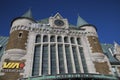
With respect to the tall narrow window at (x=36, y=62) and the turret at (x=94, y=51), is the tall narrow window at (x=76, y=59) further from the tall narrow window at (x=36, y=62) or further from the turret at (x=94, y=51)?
the tall narrow window at (x=36, y=62)

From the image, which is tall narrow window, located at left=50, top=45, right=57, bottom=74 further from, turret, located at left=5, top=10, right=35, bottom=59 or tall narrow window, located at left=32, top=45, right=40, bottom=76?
turret, located at left=5, top=10, right=35, bottom=59

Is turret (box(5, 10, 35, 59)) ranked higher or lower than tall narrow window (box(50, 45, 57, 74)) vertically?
higher

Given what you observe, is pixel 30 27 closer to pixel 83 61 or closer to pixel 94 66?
pixel 83 61

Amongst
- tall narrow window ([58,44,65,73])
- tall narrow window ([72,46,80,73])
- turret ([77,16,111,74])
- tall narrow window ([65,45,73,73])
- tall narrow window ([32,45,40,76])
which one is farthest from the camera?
turret ([77,16,111,74])

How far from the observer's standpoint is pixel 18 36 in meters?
28.3

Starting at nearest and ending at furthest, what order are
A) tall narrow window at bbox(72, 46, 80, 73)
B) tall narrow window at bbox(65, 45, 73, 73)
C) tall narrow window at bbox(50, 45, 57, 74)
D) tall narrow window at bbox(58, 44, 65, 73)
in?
tall narrow window at bbox(50, 45, 57, 74)
tall narrow window at bbox(58, 44, 65, 73)
tall narrow window at bbox(65, 45, 73, 73)
tall narrow window at bbox(72, 46, 80, 73)

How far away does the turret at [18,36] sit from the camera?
1016 inches

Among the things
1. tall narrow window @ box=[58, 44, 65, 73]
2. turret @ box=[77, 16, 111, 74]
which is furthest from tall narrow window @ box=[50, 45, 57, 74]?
turret @ box=[77, 16, 111, 74]

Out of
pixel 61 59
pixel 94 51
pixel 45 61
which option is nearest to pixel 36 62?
pixel 45 61

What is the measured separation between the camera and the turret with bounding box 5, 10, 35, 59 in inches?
1016

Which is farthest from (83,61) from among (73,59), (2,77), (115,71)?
(2,77)

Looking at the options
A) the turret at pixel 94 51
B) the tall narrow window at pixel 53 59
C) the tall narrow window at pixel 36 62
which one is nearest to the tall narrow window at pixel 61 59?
the tall narrow window at pixel 53 59

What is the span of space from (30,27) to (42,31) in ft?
7.10

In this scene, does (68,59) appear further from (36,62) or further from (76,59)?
(36,62)
